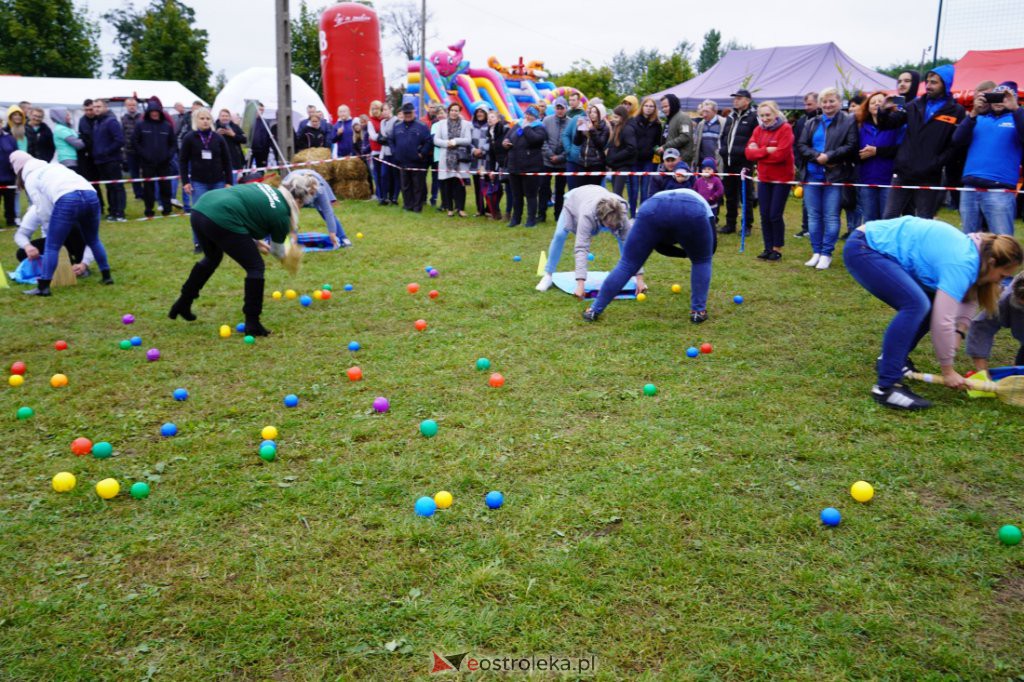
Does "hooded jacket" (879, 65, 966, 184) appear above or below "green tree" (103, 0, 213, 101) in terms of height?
below

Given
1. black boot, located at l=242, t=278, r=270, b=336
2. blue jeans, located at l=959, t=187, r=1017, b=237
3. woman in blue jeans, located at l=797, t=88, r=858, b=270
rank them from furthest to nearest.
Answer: woman in blue jeans, located at l=797, t=88, r=858, b=270 < blue jeans, located at l=959, t=187, r=1017, b=237 < black boot, located at l=242, t=278, r=270, b=336

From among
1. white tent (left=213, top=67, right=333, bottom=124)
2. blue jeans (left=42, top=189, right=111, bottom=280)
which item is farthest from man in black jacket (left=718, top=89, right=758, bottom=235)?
white tent (left=213, top=67, right=333, bottom=124)

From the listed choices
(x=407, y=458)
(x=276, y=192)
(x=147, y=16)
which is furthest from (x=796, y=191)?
(x=147, y=16)

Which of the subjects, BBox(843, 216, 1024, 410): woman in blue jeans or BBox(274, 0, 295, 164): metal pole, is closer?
BBox(843, 216, 1024, 410): woman in blue jeans

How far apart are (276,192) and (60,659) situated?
15.1ft

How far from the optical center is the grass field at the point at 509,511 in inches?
105

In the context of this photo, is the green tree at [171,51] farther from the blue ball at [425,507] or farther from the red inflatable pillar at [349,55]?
the blue ball at [425,507]

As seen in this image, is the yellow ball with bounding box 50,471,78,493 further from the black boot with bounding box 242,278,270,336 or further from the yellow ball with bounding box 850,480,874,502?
the yellow ball with bounding box 850,480,874,502

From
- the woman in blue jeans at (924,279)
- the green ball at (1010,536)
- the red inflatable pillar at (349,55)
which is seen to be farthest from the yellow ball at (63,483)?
the red inflatable pillar at (349,55)

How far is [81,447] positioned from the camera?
13.6 ft

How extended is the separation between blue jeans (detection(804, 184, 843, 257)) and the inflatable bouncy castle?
53.2 feet

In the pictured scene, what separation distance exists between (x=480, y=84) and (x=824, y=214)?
19615 mm

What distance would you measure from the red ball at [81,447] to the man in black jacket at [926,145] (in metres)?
8.46

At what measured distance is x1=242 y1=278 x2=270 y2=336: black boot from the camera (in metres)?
6.28
